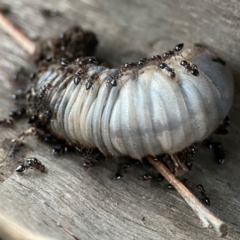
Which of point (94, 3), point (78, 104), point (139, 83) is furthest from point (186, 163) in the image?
point (94, 3)

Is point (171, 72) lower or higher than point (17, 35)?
higher

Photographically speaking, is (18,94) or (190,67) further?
(18,94)

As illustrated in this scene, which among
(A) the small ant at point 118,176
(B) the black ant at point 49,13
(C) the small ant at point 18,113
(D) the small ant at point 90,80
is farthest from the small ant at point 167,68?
(B) the black ant at point 49,13

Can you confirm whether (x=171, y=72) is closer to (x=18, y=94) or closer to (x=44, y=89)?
(x=44, y=89)

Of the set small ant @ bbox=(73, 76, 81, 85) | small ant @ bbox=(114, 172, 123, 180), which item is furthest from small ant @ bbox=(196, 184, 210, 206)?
small ant @ bbox=(73, 76, 81, 85)

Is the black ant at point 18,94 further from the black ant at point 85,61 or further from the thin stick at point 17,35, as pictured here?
the black ant at point 85,61

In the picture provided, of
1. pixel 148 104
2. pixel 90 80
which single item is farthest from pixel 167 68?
pixel 90 80

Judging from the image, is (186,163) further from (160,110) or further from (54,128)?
(54,128)
